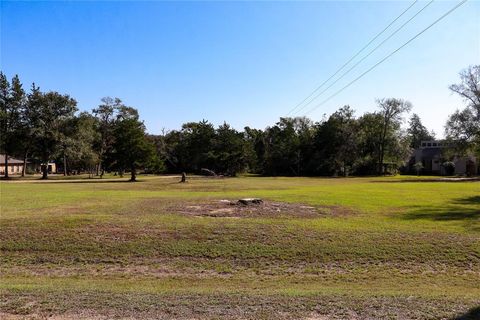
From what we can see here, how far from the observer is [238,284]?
10820mm

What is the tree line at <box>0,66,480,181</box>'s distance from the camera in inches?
2522

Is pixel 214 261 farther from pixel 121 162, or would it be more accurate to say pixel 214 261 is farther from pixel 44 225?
pixel 121 162

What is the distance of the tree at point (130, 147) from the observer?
197 feet

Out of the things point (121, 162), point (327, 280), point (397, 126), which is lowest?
point (327, 280)

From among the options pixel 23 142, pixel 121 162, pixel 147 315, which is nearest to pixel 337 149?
pixel 121 162

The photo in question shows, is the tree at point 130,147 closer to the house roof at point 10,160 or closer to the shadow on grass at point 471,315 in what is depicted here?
the house roof at point 10,160

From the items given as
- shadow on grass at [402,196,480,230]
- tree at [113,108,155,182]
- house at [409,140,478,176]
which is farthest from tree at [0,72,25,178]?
house at [409,140,478,176]

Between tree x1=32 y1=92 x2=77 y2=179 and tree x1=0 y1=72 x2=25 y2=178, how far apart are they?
10.6 feet

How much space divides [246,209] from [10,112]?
67226mm

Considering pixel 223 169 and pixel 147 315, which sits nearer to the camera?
pixel 147 315

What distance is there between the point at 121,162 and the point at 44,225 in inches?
1822

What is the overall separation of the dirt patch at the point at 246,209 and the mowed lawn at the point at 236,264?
284mm

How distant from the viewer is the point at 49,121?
240 feet

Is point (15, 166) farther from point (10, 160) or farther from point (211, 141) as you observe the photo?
point (211, 141)
